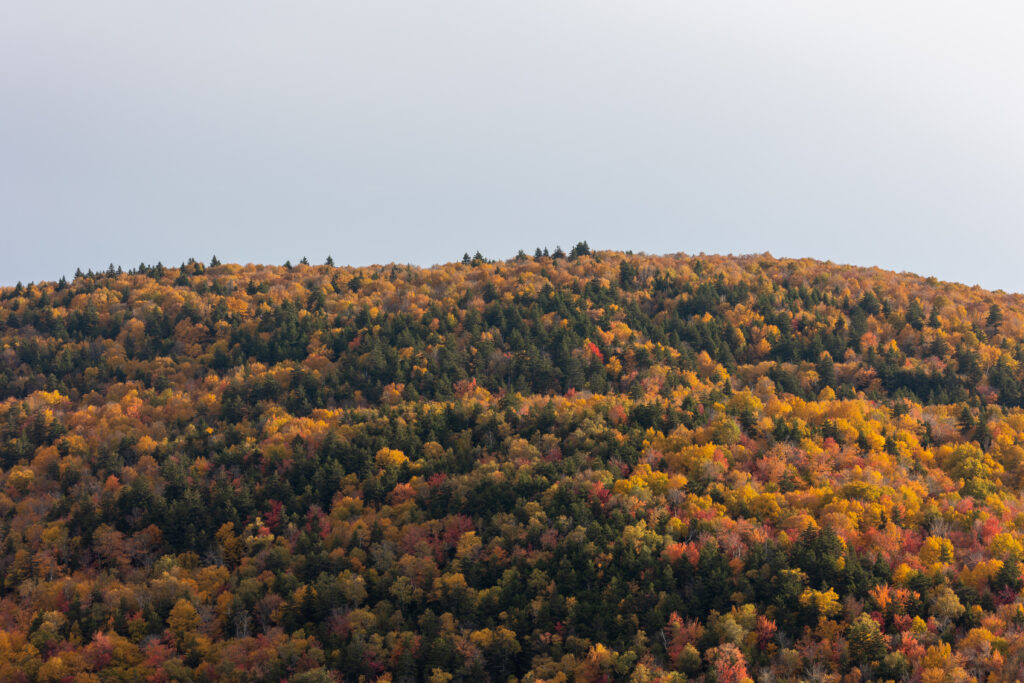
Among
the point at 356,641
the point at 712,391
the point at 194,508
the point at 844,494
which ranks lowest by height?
the point at 356,641

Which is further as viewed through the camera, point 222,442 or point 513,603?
point 222,442

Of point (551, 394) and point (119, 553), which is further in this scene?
point (551, 394)

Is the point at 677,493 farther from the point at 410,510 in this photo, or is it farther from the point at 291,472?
the point at 291,472

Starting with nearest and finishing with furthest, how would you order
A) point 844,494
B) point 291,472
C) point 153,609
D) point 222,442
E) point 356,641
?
point 356,641
point 153,609
point 844,494
point 291,472
point 222,442

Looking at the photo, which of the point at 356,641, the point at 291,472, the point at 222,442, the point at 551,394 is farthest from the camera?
the point at 551,394

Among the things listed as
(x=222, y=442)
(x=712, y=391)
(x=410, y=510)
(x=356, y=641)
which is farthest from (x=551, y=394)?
(x=356, y=641)

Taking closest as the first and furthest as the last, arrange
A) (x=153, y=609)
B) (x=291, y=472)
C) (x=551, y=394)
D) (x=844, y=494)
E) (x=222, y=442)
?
(x=153, y=609), (x=844, y=494), (x=291, y=472), (x=222, y=442), (x=551, y=394)

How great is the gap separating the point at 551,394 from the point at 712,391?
35.4 meters

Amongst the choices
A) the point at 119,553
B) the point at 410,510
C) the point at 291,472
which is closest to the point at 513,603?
the point at 410,510

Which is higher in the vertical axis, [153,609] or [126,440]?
[126,440]

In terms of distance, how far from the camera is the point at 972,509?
12369 cm

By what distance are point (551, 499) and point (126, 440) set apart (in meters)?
79.9

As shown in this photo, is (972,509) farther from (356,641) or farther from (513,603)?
(356,641)

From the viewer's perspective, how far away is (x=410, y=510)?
13488 centimetres
